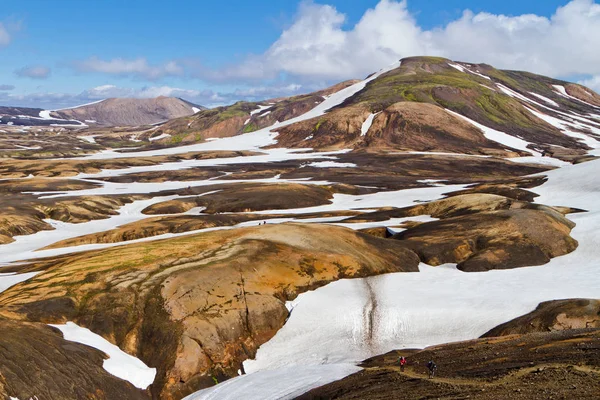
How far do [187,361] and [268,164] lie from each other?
14900 centimetres

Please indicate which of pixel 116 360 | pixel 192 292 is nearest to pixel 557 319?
pixel 192 292

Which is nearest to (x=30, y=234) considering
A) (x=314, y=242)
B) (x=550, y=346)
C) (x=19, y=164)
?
(x=314, y=242)

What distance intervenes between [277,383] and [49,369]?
13.2 meters

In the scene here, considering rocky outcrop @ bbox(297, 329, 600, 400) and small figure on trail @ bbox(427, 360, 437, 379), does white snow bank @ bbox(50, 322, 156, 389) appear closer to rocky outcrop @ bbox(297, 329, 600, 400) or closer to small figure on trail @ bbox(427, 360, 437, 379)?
rocky outcrop @ bbox(297, 329, 600, 400)

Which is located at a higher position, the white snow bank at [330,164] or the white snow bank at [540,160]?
the white snow bank at [540,160]

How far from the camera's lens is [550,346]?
25.8 m

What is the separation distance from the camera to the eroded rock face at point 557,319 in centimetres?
3497

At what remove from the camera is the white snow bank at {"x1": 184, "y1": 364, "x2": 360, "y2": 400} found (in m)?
29.8

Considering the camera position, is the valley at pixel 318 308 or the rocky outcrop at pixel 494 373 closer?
the rocky outcrop at pixel 494 373

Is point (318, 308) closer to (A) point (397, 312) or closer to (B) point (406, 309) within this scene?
(A) point (397, 312)

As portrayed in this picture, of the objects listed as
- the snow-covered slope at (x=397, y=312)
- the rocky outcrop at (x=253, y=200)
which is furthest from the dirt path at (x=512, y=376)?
the rocky outcrop at (x=253, y=200)

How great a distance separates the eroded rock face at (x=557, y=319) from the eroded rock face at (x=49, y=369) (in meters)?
25.5

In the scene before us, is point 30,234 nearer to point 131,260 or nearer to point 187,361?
point 131,260

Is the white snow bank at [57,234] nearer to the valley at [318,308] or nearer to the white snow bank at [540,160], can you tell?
the valley at [318,308]
